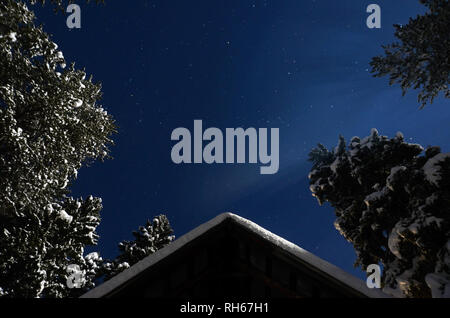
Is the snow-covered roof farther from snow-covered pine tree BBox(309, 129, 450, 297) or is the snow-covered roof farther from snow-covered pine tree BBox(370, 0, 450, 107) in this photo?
snow-covered pine tree BBox(370, 0, 450, 107)

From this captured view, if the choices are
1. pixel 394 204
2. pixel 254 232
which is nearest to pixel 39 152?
pixel 254 232

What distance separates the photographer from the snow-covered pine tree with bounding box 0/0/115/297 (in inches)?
289

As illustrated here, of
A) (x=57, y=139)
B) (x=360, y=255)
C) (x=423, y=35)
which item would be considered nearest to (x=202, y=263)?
(x=57, y=139)

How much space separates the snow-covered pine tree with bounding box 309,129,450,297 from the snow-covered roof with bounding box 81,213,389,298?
14.9 ft

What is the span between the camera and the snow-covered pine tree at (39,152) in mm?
7344

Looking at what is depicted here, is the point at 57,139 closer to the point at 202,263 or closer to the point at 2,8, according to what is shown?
the point at 2,8

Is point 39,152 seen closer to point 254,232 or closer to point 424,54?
point 254,232

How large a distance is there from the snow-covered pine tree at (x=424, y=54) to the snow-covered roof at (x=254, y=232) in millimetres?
9095

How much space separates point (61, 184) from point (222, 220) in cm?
775

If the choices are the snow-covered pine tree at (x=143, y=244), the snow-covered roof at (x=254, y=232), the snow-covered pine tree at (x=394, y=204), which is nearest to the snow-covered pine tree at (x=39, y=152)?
the snow-covered pine tree at (x=143, y=244)

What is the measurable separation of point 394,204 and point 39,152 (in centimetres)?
1174

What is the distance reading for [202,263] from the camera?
3.95 meters

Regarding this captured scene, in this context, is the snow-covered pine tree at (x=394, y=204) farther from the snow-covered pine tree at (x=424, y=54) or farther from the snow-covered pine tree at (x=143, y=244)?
the snow-covered pine tree at (x=143, y=244)
